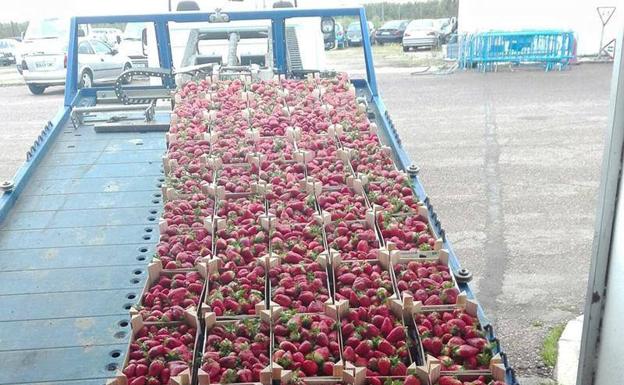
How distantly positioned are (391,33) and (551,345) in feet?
79.4

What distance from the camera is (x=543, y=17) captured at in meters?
19.0

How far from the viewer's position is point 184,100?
556 centimetres

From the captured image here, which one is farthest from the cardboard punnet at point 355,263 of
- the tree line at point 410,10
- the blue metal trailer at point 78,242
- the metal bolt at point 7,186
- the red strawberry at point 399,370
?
the tree line at point 410,10

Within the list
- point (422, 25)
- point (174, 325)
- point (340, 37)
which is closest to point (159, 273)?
point (174, 325)

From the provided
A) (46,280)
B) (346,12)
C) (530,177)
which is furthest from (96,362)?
(530,177)

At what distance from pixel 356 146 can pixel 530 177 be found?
14.1ft

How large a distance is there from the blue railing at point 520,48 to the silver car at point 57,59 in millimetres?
9892

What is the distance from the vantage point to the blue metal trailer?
111 inches

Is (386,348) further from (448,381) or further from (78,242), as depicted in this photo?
(78,242)

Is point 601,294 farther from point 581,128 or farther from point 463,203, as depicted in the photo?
point 581,128

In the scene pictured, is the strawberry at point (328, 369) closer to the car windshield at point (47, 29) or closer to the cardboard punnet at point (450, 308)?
the cardboard punnet at point (450, 308)

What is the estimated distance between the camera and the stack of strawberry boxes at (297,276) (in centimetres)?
254

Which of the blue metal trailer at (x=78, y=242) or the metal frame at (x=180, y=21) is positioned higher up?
the metal frame at (x=180, y=21)

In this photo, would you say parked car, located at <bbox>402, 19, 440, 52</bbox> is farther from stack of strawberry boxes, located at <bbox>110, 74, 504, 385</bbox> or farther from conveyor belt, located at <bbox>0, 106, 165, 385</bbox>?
conveyor belt, located at <bbox>0, 106, 165, 385</bbox>
